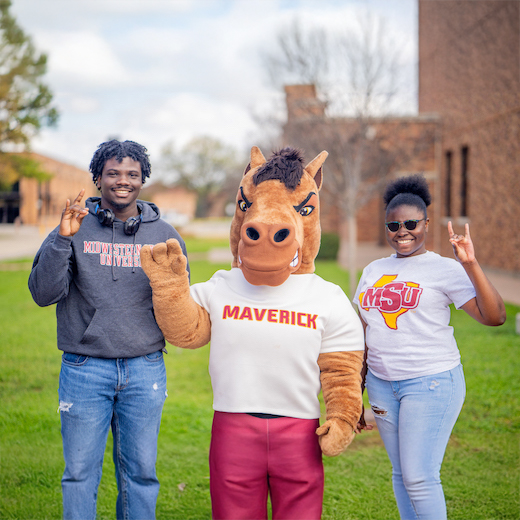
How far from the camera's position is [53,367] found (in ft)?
22.7

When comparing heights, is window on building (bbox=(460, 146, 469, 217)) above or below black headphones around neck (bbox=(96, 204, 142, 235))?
above

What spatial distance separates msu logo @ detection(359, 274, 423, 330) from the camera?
256cm

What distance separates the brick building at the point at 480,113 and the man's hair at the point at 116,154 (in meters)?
13.4

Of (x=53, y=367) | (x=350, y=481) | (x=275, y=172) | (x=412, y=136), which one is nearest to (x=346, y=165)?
(x=412, y=136)

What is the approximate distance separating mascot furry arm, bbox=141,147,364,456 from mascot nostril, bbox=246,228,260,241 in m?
0.02

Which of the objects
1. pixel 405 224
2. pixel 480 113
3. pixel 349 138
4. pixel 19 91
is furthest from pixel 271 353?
pixel 19 91

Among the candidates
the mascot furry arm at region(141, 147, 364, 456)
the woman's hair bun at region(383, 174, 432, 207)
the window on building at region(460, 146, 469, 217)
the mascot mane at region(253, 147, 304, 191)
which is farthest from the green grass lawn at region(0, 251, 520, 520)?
the window on building at region(460, 146, 469, 217)

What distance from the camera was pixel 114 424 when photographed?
8.78 feet

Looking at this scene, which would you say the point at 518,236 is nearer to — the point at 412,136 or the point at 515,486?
the point at 412,136

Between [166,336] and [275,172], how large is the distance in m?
0.90

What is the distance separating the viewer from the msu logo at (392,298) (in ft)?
8.40

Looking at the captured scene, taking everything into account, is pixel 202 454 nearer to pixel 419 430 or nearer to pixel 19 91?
pixel 419 430

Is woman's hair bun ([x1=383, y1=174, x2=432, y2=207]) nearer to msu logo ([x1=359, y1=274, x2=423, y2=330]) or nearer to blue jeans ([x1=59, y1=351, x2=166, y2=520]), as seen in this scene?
msu logo ([x1=359, y1=274, x2=423, y2=330])

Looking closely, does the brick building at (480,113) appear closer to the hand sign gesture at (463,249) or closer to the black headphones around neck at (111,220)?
→ the hand sign gesture at (463,249)
